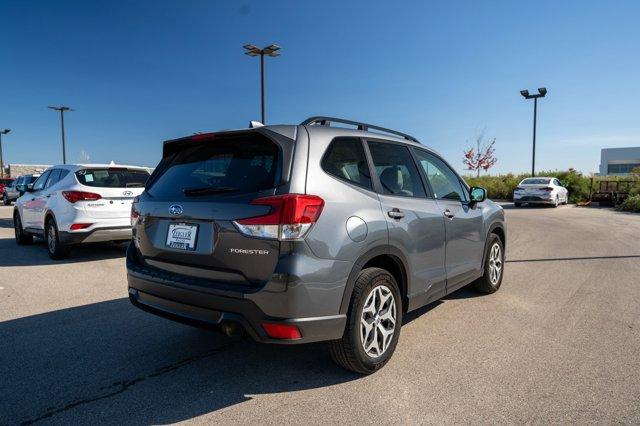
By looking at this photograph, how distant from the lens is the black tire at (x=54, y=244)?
7.92m

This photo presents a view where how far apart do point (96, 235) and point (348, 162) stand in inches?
233

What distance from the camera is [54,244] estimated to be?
8.06 metres

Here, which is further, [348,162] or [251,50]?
[251,50]

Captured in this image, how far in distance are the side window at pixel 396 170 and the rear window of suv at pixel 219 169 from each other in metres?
1.01

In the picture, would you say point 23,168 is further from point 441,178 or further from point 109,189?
point 441,178

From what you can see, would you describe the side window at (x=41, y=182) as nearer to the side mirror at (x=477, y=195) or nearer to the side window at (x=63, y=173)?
the side window at (x=63, y=173)

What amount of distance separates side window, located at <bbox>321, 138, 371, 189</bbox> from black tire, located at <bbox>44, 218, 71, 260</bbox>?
647 centimetres

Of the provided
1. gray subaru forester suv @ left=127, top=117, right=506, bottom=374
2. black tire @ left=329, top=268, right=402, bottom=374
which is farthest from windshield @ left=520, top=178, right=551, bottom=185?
black tire @ left=329, top=268, right=402, bottom=374

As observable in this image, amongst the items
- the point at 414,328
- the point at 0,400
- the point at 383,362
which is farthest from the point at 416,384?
the point at 0,400

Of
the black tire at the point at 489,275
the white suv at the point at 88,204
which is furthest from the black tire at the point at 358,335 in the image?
the white suv at the point at 88,204

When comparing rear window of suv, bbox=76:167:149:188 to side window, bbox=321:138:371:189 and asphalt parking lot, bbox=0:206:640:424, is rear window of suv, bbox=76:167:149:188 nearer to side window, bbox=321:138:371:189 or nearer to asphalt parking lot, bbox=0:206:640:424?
asphalt parking lot, bbox=0:206:640:424

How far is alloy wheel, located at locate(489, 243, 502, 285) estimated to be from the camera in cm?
559

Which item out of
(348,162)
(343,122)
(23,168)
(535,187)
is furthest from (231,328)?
(23,168)

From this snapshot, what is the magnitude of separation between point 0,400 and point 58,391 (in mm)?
333
